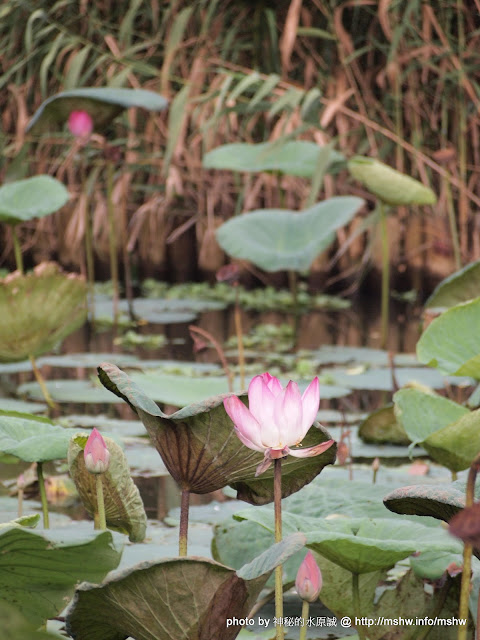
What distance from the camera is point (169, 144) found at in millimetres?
3473

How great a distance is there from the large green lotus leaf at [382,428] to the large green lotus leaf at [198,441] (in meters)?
0.97

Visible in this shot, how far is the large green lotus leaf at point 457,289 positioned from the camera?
2.27 metres

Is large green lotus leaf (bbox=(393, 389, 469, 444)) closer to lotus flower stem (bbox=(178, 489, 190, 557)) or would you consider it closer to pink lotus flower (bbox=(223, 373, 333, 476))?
lotus flower stem (bbox=(178, 489, 190, 557))

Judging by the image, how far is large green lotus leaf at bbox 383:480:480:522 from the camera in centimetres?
88

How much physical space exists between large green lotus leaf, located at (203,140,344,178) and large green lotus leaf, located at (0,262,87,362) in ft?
3.81

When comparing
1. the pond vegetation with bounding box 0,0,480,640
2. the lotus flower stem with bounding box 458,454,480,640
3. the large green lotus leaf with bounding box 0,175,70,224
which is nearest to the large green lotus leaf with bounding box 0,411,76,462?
the pond vegetation with bounding box 0,0,480,640

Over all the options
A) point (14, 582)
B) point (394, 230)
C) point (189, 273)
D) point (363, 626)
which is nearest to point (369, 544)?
point (363, 626)

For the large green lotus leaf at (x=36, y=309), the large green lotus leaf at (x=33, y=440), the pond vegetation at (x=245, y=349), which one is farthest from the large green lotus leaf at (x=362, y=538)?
the large green lotus leaf at (x=36, y=309)

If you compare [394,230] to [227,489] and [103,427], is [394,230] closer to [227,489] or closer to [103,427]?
[103,427]

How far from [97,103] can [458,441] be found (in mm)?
2258

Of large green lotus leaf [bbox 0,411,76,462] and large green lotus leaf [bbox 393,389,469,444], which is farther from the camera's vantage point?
large green lotus leaf [bbox 393,389,469,444]

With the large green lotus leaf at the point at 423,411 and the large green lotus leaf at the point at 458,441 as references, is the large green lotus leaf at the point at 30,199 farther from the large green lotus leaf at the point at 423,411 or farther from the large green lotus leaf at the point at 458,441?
the large green lotus leaf at the point at 458,441

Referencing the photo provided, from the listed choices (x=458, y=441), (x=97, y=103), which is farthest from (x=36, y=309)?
(x=97, y=103)

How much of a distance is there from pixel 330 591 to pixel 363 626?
0.20ft
